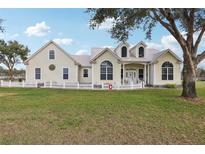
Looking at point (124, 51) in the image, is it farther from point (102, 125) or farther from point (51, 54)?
point (102, 125)

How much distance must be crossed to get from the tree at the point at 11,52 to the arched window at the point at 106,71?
1787 centimetres

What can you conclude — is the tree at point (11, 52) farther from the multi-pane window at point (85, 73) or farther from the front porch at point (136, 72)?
the front porch at point (136, 72)

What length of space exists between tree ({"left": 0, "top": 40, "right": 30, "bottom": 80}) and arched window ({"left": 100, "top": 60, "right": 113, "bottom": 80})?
58.6ft

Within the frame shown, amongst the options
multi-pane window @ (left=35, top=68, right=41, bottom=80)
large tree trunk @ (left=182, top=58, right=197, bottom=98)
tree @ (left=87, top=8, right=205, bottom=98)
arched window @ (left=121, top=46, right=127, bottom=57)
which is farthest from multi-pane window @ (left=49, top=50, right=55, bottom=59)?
large tree trunk @ (left=182, top=58, right=197, bottom=98)

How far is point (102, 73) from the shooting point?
21.4 meters

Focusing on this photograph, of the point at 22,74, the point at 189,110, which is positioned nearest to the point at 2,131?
the point at 189,110

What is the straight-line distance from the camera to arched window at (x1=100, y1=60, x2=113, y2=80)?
21.4m

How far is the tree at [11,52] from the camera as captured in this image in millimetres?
32625

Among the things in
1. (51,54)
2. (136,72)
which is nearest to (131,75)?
(136,72)

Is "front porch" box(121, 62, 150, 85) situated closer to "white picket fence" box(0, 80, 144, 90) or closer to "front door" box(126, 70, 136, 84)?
"front door" box(126, 70, 136, 84)

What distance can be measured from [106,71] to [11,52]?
18.6 m

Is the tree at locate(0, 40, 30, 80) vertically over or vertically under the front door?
over

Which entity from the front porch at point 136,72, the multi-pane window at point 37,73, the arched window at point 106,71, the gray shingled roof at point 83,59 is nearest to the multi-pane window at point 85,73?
the gray shingled roof at point 83,59

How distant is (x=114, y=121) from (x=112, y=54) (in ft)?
49.0
